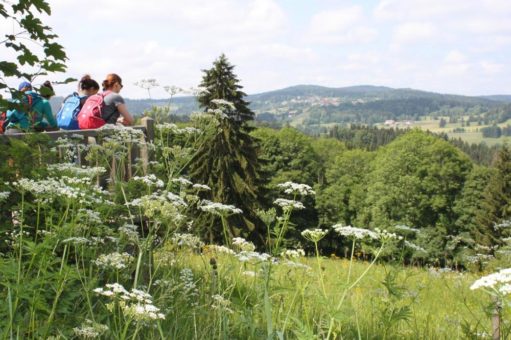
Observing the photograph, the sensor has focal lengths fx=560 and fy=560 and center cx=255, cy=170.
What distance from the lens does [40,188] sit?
364 centimetres

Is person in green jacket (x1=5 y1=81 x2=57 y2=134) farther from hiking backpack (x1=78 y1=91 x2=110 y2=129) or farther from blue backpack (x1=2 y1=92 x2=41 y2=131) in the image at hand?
hiking backpack (x1=78 y1=91 x2=110 y2=129)

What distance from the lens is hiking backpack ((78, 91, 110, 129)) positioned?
7.80 m

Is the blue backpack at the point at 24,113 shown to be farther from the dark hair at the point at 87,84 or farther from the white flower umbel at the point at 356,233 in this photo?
the white flower umbel at the point at 356,233

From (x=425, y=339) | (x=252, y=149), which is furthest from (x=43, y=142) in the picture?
(x=252, y=149)

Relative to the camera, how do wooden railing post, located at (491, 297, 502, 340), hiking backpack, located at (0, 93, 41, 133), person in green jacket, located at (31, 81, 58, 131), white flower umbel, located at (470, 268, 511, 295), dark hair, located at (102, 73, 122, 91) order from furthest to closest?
dark hair, located at (102, 73, 122, 91)
person in green jacket, located at (31, 81, 58, 131)
hiking backpack, located at (0, 93, 41, 133)
wooden railing post, located at (491, 297, 502, 340)
white flower umbel, located at (470, 268, 511, 295)

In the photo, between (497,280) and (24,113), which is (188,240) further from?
(497,280)

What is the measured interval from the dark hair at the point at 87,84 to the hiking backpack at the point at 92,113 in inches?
21.8

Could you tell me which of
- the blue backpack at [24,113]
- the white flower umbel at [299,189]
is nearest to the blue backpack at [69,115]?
the blue backpack at [24,113]

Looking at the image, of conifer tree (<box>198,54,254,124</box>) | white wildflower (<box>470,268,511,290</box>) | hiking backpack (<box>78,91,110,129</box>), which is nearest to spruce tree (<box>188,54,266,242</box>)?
conifer tree (<box>198,54,254,124</box>)

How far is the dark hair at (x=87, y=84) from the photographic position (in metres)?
8.45

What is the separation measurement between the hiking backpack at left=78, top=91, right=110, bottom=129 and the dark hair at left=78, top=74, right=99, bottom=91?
55 centimetres

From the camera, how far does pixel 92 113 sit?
25.7 ft

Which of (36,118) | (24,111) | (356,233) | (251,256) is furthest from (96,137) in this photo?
Answer: (356,233)

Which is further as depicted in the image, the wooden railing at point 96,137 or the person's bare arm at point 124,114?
the person's bare arm at point 124,114
